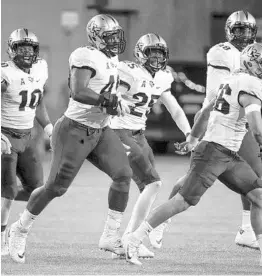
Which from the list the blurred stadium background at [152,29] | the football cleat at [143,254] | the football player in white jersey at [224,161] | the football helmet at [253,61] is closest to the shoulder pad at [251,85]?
the football player in white jersey at [224,161]

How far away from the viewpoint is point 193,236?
31.8 feet

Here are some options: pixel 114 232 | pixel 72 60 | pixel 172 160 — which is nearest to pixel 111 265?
pixel 114 232

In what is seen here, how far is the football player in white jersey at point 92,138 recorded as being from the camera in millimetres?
7895

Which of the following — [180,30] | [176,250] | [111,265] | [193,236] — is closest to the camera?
[111,265]

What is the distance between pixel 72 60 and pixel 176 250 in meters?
1.80

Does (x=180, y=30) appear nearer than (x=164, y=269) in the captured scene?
No

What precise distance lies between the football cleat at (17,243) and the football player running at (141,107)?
2.87ft

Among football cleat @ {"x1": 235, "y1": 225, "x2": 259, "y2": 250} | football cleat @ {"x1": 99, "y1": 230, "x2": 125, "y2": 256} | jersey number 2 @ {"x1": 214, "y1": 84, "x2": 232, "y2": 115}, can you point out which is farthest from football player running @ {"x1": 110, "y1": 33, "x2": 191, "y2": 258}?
jersey number 2 @ {"x1": 214, "y1": 84, "x2": 232, "y2": 115}

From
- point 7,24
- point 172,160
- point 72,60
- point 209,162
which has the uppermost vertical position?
point 72,60

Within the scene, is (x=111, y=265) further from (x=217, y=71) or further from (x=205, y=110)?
(x=217, y=71)

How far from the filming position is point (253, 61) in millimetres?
7836

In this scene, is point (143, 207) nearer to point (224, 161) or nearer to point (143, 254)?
point (143, 254)

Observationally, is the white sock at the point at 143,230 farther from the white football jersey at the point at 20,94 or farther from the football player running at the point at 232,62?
the white football jersey at the point at 20,94

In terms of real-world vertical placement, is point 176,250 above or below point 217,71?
below
